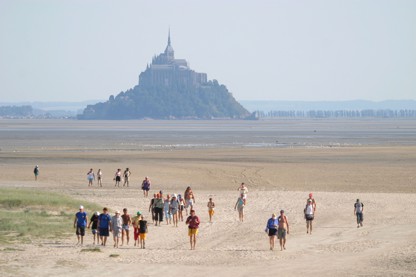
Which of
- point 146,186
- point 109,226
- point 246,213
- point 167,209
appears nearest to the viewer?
point 109,226

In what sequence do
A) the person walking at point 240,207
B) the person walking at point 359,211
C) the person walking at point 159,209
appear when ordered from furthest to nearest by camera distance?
the person walking at point 240,207, the person walking at point 159,209, the person walking at point 359,211

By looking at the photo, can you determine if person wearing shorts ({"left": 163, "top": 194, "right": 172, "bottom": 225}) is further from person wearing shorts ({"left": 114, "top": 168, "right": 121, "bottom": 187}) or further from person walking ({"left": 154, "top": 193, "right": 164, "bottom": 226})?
person wearing shorts ({"left": 114, "top": 168, "right": 121, "bottom": 187})

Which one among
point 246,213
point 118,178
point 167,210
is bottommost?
point 246,213

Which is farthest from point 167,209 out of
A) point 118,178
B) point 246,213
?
point 118,178

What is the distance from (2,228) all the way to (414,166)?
1544 inches

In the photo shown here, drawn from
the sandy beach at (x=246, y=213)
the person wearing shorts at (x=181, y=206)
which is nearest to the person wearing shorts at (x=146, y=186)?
the sandy beach at (x=246, y=213)

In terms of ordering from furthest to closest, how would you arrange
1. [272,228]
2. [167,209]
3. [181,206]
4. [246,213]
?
[246,213]
[181,206]
[167,209]
[272,228]

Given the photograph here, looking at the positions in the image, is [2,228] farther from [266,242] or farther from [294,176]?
[294,176]

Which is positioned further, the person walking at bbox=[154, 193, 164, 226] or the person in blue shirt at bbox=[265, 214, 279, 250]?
the person walking at bbox=[154, 193, 164, 226]

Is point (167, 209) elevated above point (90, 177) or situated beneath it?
situated beneath

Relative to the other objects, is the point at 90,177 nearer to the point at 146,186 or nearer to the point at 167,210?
the point at 146,186

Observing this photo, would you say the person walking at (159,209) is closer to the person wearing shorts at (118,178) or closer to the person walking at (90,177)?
the person wearing shorts at (118,178)

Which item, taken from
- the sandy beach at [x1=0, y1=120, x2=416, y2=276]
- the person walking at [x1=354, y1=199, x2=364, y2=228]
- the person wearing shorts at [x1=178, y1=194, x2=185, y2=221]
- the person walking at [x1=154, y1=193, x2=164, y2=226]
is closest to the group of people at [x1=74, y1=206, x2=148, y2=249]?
the sandy beach at [x1=0, y1=120, x2=416, y2=276]

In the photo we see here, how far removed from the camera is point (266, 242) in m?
25.6
